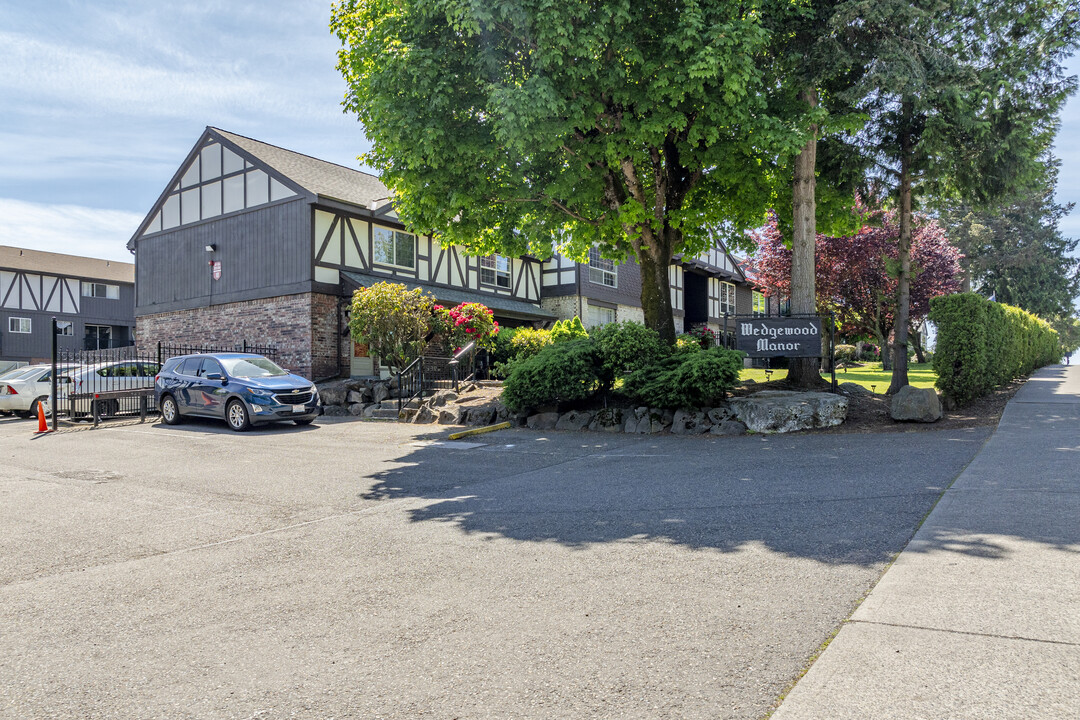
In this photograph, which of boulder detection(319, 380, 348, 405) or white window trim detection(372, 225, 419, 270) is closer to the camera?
boulder detection(319, 380, 348, 405)

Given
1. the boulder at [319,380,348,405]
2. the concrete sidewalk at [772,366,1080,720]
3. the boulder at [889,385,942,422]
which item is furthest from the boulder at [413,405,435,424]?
the concrete sidewalk at [772,366,1080,720]

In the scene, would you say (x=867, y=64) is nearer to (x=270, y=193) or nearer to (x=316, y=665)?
(x=316, y=665)

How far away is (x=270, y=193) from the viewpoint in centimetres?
2356

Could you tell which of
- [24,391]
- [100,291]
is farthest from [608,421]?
[100,291]

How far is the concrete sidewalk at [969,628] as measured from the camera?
9.29ft

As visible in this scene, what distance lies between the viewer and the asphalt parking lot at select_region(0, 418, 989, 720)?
3.18 m

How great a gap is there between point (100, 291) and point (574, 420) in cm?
4086

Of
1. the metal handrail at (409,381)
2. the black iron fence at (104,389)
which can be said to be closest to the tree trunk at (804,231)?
the metal handrail at (409,381)

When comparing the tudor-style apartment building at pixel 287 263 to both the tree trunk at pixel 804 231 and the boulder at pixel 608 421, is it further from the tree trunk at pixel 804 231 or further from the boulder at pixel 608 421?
the boulder at pixel 608 421

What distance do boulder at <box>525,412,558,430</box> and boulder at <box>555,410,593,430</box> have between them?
4.8 inches

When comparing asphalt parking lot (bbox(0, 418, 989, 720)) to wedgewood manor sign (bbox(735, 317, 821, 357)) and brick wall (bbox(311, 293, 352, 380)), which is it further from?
brick wall (bbox(311, 293, 352, 380))

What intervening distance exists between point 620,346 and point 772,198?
5.21m

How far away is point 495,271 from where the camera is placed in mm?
29000

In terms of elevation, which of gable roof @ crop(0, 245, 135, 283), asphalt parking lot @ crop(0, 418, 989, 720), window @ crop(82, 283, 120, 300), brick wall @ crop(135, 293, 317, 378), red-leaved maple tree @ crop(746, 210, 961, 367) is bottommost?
asphalt parking lot @ crop(0, 418, 989, 720)
